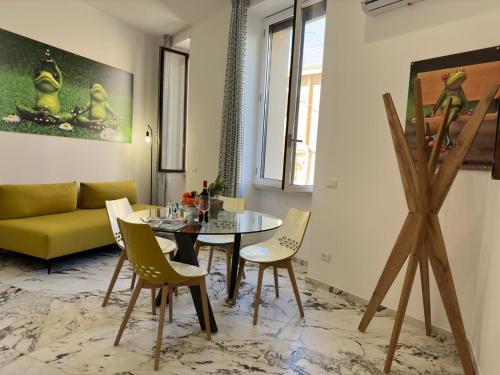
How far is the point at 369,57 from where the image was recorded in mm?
2613

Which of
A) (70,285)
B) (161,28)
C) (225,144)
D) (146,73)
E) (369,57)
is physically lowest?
(70,285)

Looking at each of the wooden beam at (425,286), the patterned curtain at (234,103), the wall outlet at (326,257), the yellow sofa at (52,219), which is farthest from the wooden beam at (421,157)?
the yellow sofa at (52,219)

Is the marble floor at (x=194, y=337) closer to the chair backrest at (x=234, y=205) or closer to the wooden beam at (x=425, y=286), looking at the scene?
the wooden beam at (x=425, y=286)

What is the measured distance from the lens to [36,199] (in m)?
3.46

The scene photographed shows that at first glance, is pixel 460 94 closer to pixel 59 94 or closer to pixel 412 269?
pixel 412 269

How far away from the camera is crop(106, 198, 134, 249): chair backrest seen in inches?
98.0

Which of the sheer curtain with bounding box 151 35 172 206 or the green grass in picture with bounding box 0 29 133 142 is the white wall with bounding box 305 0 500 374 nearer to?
the sheer curtain with bounding box 151 35 172 206

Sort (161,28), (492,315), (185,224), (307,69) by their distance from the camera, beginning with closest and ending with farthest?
1. (492,315)
2. (185,224)
3. (307,69)
4. (161,28)

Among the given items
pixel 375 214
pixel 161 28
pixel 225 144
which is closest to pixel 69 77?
pixel 161 28

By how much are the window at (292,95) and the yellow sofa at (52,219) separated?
2.10 m

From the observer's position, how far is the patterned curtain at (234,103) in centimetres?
377

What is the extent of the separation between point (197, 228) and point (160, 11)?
3514mm

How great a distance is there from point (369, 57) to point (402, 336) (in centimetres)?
219

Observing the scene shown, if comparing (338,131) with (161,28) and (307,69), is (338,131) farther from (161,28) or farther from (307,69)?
(161,28)
